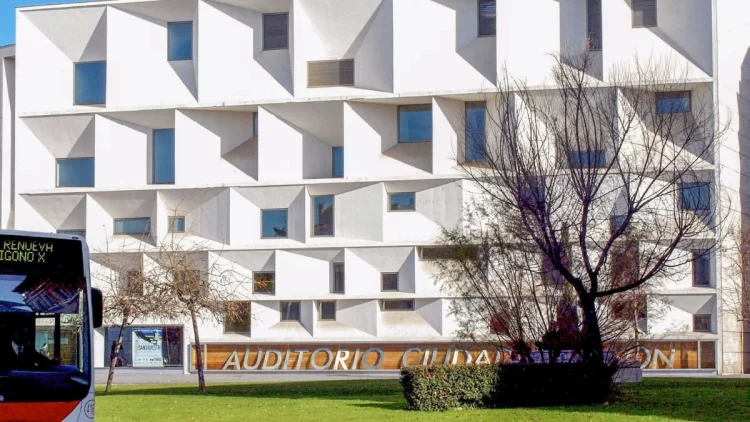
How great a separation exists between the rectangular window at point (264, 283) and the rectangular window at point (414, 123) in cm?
739

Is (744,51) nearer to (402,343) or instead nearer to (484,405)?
(402,343)

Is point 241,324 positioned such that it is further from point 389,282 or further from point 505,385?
point 505,385

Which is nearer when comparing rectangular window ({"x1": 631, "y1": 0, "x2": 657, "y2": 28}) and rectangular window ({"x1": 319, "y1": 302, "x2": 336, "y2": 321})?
rectangular window ({"x1": 631, "y1": 0, "x2": 657, "y2": 28})

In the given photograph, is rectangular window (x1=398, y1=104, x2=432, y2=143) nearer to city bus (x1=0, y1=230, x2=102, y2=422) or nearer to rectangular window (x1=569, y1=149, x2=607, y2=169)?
rectangular window (x1=569, y1=149, x2=607, y2=169)

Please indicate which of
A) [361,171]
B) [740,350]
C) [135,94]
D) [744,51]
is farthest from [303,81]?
[740,350]

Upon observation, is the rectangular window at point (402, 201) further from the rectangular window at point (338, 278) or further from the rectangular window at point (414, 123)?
the rectangular window at point (338, 278)

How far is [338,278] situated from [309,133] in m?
5.90

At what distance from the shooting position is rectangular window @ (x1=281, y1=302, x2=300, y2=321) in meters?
44.5

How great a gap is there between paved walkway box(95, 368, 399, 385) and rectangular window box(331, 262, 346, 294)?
3.21 m

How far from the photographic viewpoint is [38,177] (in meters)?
46.6

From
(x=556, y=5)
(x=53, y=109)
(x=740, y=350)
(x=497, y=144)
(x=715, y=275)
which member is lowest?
(x=740, y=350)

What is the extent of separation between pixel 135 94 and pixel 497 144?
24989 millimetres

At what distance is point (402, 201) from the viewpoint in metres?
43.8

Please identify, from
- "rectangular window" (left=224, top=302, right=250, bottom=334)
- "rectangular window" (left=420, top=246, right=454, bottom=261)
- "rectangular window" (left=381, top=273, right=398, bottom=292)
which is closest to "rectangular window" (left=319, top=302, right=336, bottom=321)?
"rectangular window" (left=381, top=273, right=398, bottom=292)
